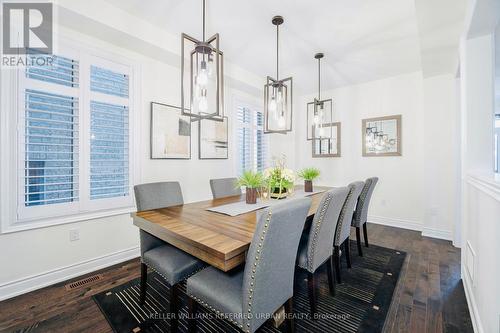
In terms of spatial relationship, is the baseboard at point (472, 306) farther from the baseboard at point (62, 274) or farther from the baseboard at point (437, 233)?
the baseboard at point (62, 274)

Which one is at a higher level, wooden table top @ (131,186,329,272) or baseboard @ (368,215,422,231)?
wooden table top @ (131,186,329,272)

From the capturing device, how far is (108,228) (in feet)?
8.61

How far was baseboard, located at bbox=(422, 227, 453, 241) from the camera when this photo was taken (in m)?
3.41

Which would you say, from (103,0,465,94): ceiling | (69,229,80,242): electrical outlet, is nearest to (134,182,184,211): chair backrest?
(69,229,80,242): electrical outlet

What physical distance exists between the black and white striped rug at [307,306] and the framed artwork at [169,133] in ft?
5.23

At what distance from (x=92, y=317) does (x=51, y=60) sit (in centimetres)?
246

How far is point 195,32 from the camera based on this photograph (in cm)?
284

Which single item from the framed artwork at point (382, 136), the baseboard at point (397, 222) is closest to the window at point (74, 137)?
the framed artwork at point (382, 136)

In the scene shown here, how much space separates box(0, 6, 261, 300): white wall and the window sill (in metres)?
0.05

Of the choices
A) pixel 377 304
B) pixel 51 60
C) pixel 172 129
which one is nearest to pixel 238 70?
pixel 172 129

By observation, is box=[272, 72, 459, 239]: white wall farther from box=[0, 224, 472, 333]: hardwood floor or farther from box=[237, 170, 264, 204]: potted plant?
box=[237, 170, 264, 204]: potted plant

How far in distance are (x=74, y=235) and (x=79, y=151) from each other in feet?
2.98

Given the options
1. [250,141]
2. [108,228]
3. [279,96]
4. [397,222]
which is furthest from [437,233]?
[108,228]

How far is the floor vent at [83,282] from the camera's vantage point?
85.2 inches
